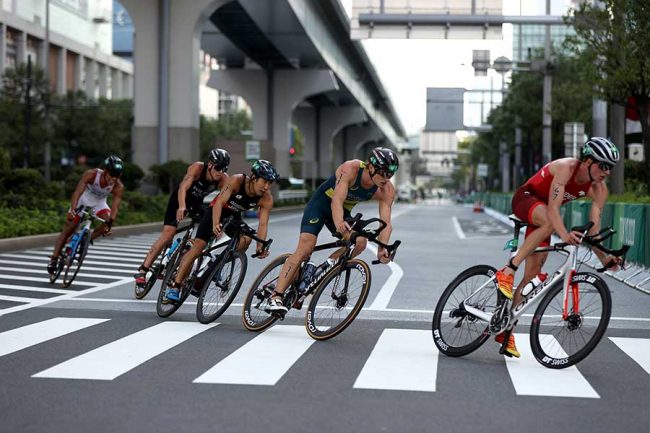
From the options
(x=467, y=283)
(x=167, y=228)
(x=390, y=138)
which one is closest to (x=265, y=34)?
(x=167, y=228)

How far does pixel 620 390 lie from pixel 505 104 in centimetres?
6721

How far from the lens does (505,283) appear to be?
8477 mm

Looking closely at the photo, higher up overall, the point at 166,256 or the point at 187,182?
the point at 187,182

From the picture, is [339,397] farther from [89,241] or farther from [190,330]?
[89,241]

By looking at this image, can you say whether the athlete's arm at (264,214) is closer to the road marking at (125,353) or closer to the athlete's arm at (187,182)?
the road marking at (125,353)

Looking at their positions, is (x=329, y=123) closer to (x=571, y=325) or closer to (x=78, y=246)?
(x=78, y=246)

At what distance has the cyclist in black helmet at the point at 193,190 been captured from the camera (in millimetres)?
11805


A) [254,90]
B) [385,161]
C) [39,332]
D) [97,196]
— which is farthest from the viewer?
[254,90]

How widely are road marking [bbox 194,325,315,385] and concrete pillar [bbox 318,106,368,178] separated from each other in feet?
280

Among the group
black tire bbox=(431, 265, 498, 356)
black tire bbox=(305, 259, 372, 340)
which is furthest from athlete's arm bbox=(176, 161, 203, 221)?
black tire bbox=(431, 265, 498, 356)

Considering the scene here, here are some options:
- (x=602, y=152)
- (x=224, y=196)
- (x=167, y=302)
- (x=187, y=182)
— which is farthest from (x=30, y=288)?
(x=602, y=152)

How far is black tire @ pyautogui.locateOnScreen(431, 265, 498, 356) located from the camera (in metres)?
8.62

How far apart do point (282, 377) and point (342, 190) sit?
203cm

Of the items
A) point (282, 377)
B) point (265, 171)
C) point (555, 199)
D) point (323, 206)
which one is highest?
point (265, 171)
